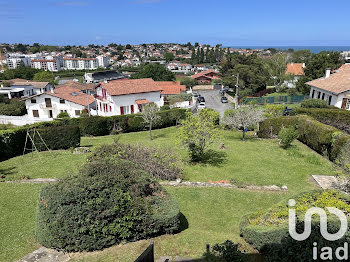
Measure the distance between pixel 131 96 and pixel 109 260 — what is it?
33.8 meters

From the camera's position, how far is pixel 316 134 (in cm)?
2134

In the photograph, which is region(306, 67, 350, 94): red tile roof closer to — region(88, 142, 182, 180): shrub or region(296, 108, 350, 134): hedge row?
region(296, 108, 350, 134): hedge row

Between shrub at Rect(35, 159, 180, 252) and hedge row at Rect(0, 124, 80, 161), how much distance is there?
47.6 ft

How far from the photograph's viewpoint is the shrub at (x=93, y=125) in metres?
29.8

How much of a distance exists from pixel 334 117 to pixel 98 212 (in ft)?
87.6

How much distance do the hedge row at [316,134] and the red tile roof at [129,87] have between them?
20.9m

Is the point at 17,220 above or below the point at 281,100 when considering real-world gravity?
above

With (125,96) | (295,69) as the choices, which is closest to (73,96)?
(125,96)

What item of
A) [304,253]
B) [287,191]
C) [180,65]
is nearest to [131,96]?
[287,191]

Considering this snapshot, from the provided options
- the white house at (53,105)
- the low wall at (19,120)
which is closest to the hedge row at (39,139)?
the low wall at (19,120)

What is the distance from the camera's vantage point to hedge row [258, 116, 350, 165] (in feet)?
58.7

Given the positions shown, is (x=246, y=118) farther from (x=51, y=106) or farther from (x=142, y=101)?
(x=51, y=106)

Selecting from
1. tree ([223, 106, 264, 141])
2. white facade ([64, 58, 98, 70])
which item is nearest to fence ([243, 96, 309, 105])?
tree ([223, 106, 264, 141])

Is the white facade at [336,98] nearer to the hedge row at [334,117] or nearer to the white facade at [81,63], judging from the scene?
the hedge row at [334,117]
